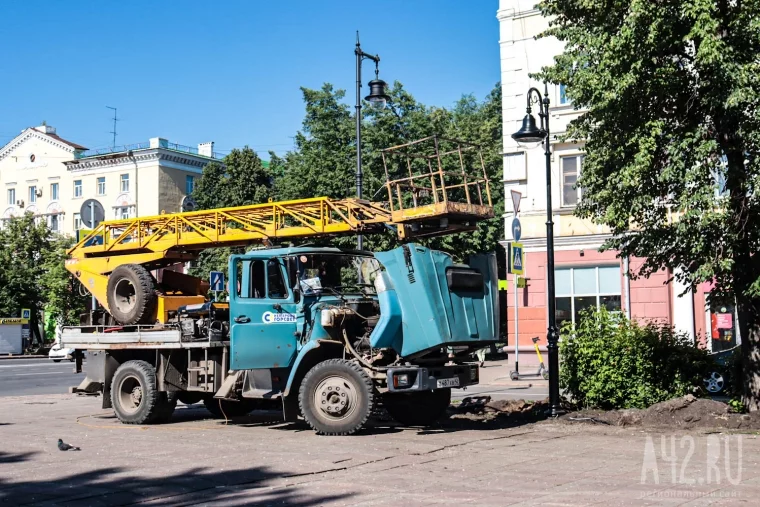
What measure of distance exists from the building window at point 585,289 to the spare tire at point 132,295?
1480cm

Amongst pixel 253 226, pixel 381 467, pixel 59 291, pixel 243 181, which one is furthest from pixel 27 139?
pixel 381 467

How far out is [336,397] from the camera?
12.2 m

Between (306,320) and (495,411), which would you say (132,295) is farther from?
(495,411)

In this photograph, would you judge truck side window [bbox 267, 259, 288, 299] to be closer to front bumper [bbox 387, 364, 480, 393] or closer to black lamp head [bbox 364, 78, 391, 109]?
front bumper [bbox 387, 364, 480, 393]

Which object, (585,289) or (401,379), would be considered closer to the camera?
(401,379)

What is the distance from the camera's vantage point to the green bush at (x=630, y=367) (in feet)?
44.6

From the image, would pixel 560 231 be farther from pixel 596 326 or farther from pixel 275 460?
pixel 275 460

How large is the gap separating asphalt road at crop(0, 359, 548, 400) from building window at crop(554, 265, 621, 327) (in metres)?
5.29

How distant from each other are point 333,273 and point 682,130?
18.1 feet

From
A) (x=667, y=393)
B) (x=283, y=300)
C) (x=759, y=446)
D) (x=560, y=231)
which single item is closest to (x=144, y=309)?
(x=283, y=300)

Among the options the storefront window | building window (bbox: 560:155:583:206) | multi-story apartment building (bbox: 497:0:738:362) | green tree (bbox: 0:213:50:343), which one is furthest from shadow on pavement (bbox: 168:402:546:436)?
green tree (bbox: 0:213:50:343)

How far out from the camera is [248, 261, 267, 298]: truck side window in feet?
43.4

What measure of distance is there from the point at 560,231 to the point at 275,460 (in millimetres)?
18851

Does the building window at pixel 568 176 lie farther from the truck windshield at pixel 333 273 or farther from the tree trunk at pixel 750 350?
the truck windshield at pixel 333 273
